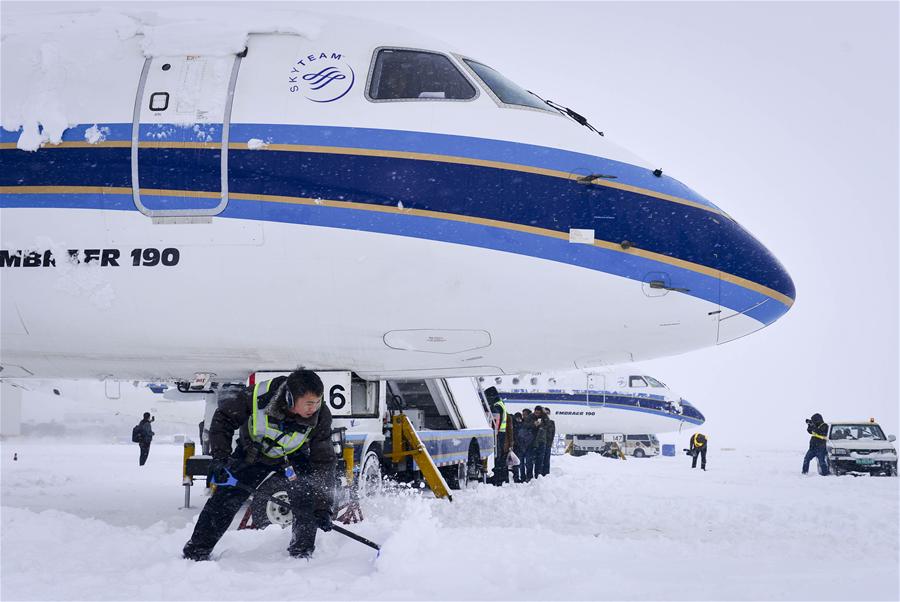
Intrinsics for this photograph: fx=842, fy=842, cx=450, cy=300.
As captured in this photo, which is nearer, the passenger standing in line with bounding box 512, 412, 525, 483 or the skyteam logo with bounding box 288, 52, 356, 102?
the skyteam logo with bounding box 288, 52, 356, 102

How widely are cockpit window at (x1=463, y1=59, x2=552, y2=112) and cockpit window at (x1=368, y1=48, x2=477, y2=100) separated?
0.69ft

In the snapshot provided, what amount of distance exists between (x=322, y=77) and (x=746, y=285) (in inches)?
161

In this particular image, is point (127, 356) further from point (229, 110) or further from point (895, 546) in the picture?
point (895, 546)

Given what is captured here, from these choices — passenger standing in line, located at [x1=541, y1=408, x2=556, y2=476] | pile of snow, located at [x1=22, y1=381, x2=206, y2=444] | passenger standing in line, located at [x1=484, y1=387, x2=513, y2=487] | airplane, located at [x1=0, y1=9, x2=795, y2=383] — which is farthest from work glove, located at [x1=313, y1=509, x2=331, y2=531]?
pile of snow, located at [x1=22, y1=381, x2=206, y2=444]

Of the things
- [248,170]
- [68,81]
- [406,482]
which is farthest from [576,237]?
[406,482]

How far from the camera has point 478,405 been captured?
16.4 meters

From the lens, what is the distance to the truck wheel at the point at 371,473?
8.86 m

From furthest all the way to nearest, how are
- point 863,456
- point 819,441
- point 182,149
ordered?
point 863,456 → point 819,441 → point 182,149

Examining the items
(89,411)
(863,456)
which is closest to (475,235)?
(863,456)

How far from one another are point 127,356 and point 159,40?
9.53ft

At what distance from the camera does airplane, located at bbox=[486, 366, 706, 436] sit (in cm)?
3344

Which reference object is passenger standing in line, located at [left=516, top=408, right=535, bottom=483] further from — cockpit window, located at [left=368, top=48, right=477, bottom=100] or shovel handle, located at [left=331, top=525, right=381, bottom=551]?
shovel handle, located at [left=331, top=525, right=381, bottom=551]

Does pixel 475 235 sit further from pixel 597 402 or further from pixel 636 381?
pixel 636 381

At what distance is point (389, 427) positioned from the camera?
10812 mm
